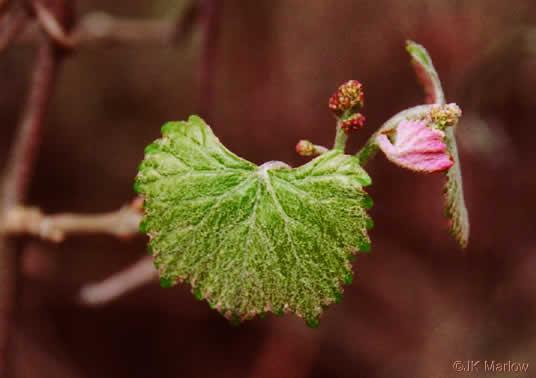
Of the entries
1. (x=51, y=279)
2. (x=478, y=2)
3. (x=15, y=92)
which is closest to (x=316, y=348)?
(x=51, y=279)

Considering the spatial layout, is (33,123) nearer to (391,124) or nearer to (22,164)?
(22,164)

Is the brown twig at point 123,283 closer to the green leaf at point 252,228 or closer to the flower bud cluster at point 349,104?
the green leaf at point 252,228

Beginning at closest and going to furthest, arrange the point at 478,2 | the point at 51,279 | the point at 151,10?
the point at 478,2 < the point at 51,279 < the point at 151,10

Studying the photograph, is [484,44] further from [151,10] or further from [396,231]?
[151,10]

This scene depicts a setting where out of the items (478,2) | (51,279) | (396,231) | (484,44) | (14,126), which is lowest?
(51,279)

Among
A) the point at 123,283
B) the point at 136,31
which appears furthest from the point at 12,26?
the point at 123,283

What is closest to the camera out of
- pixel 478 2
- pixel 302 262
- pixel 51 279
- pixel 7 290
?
pixel 302 262

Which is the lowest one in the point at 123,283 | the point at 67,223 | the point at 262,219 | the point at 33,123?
the point at 123,283
